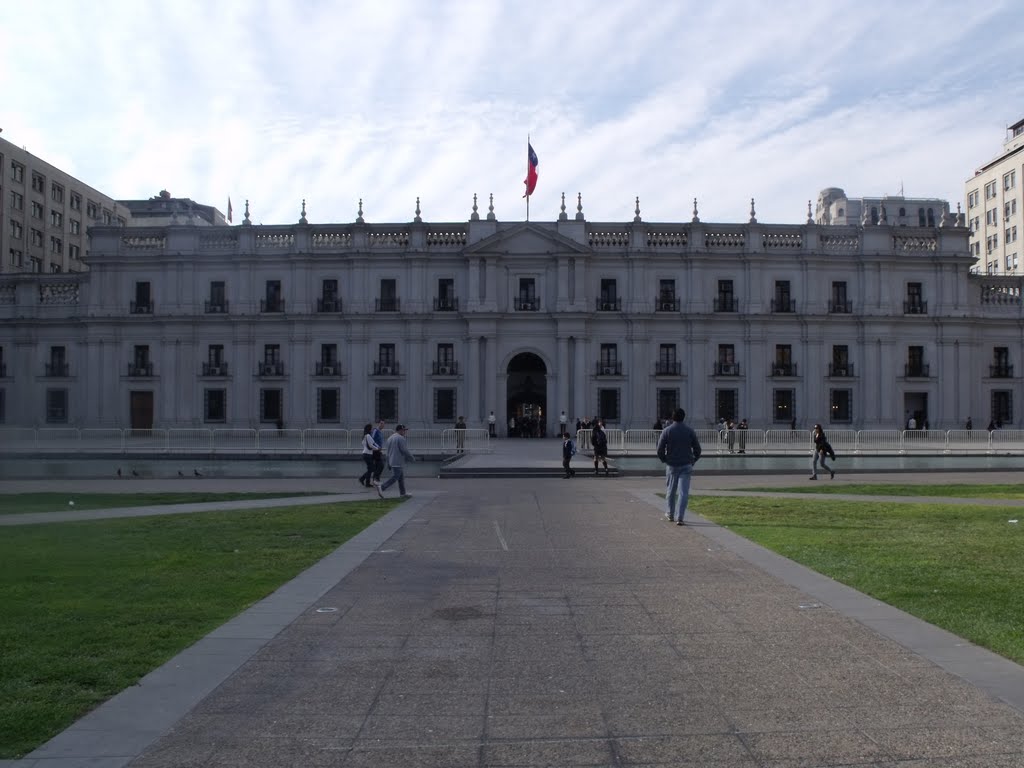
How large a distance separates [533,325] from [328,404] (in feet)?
42.3

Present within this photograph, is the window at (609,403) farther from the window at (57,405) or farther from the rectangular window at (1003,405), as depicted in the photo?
the window at (57,405)

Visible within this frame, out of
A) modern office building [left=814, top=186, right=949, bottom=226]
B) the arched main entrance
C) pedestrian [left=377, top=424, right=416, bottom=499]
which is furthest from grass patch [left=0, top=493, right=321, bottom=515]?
modern office building [left=814, top=186, right=949, bottom=226]

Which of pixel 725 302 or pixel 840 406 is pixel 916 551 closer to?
pixel 725 302

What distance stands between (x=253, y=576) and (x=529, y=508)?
8.76 metres

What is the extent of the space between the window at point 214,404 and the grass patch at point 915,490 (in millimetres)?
Result: 40699

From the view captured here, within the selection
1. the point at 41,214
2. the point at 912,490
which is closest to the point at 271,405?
the point at 41,214

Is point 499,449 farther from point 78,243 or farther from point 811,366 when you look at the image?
point 78,243

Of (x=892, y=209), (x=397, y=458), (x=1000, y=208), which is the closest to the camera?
(x=397, y=458)

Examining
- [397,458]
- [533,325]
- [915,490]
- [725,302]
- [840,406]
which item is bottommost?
[915,490]

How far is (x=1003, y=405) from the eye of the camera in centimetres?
5853

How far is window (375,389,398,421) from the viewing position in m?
57.0

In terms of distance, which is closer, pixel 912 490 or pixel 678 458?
pixel 678 458

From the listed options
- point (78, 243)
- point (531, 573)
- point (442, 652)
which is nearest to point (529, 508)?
point (531, 573)

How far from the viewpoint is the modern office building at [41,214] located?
66750mm
